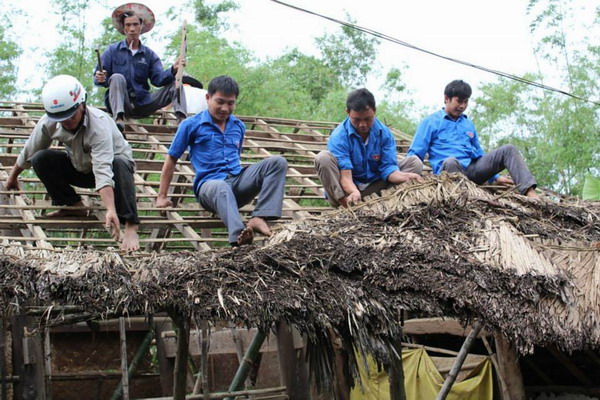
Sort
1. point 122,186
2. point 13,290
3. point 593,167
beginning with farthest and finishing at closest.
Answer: point 593,167, point 122,186, point 13,290

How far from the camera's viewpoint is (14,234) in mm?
6258

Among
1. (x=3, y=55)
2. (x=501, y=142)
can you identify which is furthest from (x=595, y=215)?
(x=3, y=55)

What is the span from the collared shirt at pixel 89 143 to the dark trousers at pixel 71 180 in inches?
3.0

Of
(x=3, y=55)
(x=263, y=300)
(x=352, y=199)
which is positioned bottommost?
(x=263, y=300)

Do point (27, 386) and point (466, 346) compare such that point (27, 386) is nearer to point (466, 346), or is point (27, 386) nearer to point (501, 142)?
point (466, 346)

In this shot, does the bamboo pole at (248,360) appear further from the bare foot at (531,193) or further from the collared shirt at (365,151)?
the bare foot at (531,193)

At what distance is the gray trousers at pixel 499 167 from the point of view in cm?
695

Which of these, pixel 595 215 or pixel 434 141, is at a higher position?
pixel 434 141

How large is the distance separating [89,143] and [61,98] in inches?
13.9

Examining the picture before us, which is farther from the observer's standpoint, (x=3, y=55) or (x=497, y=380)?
(x=3, y=55)

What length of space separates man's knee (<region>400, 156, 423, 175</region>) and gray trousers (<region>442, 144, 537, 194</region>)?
0.28m

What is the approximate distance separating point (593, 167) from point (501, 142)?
163 inches

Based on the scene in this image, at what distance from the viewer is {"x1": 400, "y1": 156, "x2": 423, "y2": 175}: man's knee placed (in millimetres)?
6980

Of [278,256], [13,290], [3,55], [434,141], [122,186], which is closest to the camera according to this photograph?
[13,290]
